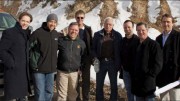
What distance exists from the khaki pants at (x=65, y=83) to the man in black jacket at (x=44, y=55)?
333 millimetres

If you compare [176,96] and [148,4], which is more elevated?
[148,4]

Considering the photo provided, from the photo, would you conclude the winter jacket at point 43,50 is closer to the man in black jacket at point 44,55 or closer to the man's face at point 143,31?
the man in black jacket at point 44,55

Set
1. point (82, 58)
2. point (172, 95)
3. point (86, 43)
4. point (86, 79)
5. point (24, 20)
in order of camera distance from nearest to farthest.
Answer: point (172, 95)
point (24, 20)
point (82, 58)
point (86, 43)
point (86, 79)

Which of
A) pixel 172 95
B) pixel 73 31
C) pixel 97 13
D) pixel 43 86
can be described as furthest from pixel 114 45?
pixel 97 13

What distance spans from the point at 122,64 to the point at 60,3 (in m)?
9.61

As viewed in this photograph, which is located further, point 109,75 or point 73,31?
point 109,75

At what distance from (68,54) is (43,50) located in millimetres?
621

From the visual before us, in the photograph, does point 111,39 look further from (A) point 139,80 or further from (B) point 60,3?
(B) point 60,3

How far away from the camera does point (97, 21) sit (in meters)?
13.1

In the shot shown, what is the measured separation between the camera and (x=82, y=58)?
680cm

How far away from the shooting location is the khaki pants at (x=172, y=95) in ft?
16.1

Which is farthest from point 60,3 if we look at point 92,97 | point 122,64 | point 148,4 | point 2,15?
point 122,64

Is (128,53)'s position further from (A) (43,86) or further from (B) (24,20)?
(B) (24,20)

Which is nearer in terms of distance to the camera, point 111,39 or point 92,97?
point 111,39
